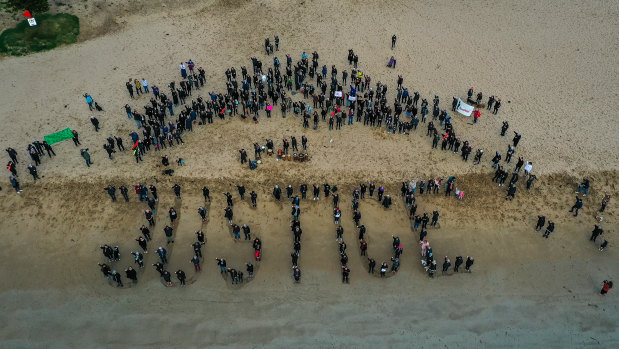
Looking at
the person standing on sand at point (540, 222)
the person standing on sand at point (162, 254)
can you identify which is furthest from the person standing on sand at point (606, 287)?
the person standing on sand at point (162, 254)

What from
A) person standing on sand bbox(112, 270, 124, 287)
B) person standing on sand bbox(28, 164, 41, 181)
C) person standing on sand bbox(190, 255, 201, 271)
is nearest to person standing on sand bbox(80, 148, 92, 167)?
person standing on sand bbox(28, 164, 41, 181)

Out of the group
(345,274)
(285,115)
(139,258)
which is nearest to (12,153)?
(139,258)

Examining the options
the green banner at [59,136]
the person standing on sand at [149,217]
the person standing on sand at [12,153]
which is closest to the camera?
the person standing on sand at [149,217]

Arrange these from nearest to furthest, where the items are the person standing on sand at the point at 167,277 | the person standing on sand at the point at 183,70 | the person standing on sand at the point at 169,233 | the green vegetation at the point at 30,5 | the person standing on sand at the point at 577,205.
A: the person standing on sand at the point at 167,277 < the person standing on sand at the point at 169,233 < the person standing on sand at the point at 577,205 < the person standing on sand at the point at 183,70 < the green vegetation at the point at 30,5

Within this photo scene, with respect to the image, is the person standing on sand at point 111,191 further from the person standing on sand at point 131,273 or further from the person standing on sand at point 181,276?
the person standing on sand at point 181,276

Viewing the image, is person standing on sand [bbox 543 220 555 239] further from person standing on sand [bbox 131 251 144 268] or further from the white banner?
person standing on sand [bbox 131 251 144 268]

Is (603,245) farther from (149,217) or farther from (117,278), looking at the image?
(117,278)

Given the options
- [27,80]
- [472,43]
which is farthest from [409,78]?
[27,80]

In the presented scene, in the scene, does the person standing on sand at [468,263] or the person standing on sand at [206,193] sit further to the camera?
the person standing on sand at [206,193]
